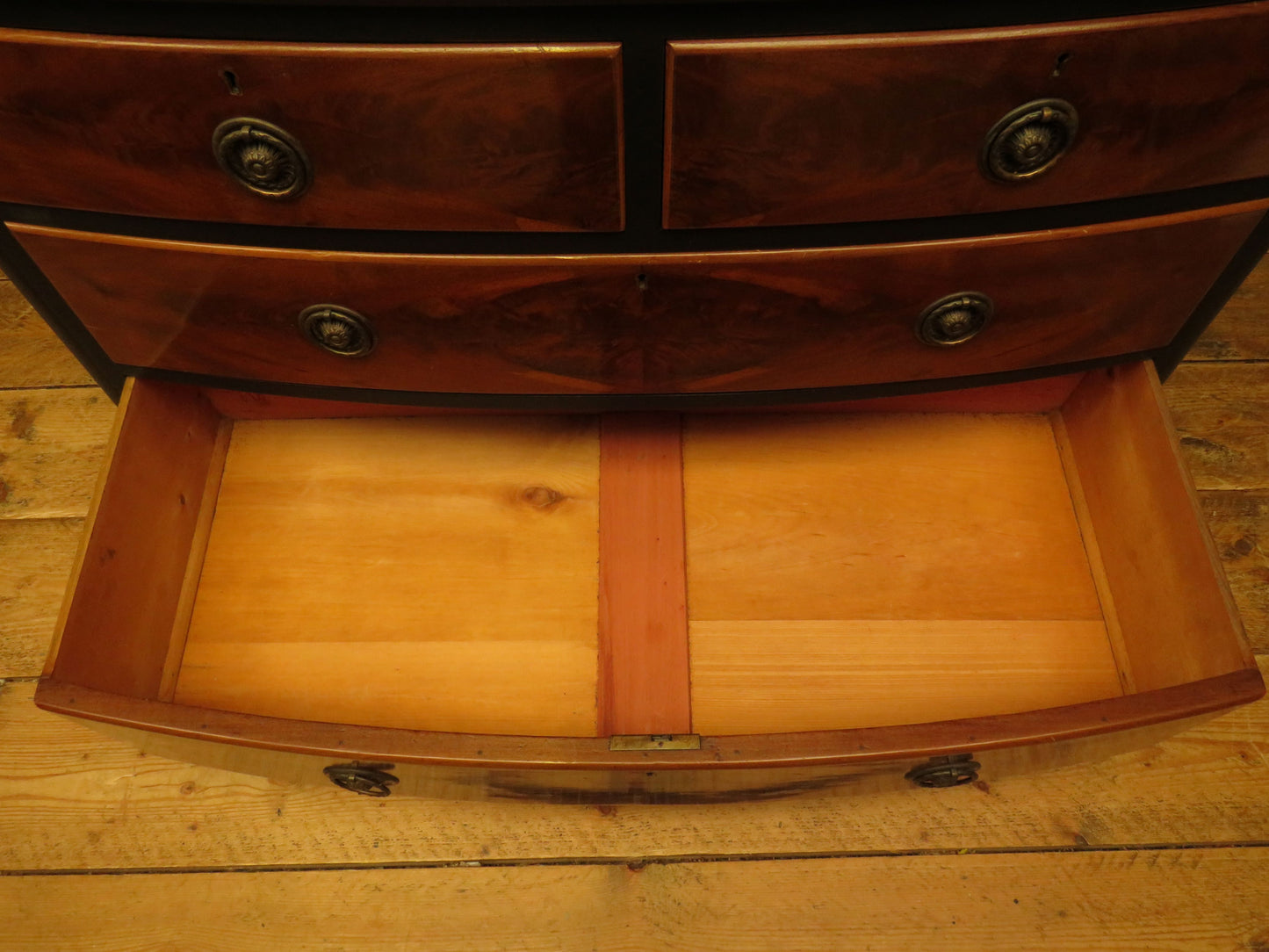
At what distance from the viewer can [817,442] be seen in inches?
35.0

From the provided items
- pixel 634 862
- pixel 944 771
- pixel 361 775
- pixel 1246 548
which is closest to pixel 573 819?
pixel 634 862

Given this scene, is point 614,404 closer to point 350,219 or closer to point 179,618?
point 350,219

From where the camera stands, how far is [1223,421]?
3.30ft

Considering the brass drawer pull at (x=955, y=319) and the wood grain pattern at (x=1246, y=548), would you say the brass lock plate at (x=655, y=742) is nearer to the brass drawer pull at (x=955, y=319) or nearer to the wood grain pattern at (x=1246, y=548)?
the brass drawer pull at (x=955, y=319)

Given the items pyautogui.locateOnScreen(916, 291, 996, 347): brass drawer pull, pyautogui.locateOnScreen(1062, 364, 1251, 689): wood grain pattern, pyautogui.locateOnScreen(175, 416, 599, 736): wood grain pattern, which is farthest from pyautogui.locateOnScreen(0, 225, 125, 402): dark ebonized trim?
pyautogui.locateOnScreen(1062, 364, 1251, 689): wood grain pattern

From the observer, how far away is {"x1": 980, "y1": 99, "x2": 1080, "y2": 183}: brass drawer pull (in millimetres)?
540

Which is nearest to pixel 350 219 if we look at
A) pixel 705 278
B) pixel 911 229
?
pixel 705 278

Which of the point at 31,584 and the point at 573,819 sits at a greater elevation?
the point at 31,584

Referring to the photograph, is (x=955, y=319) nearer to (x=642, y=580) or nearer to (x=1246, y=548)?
(x=642, y=580)

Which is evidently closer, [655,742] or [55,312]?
[655,742]

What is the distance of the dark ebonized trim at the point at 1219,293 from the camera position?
68 cm

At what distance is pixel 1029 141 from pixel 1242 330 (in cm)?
72

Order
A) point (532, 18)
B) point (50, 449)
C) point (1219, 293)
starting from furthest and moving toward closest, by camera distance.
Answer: point (50, 449) < point (1219, 293) < point (532, 18)

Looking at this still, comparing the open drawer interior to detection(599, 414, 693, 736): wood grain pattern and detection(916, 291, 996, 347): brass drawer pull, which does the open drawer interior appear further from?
detection(916, 291, 996, 347): brass drawer pull
